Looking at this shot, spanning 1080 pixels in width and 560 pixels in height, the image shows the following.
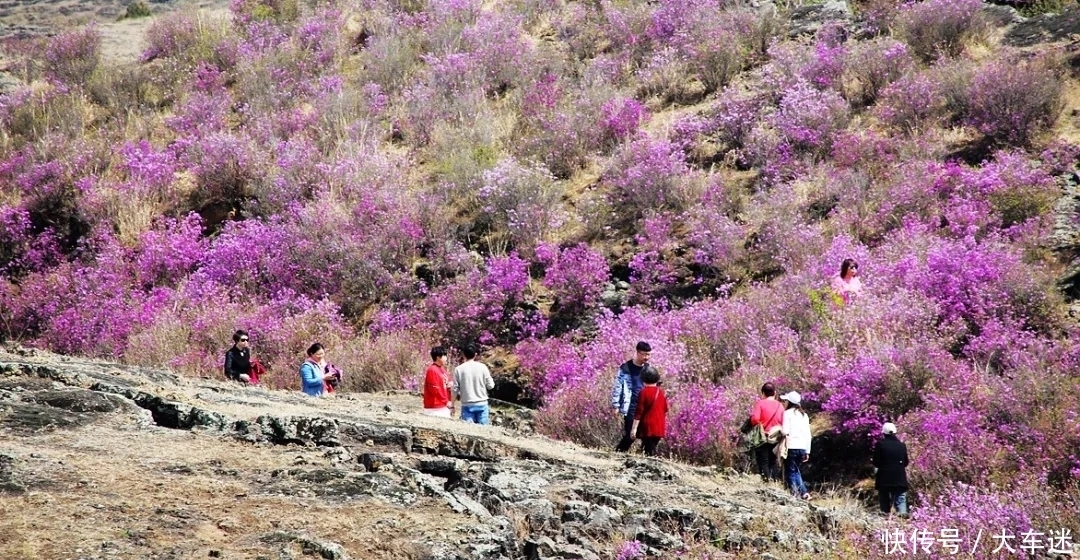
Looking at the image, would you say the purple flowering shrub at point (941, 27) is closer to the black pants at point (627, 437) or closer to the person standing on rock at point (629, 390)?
the person standing on rock at point (629, 390)

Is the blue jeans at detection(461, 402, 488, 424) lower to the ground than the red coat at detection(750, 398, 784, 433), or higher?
lower

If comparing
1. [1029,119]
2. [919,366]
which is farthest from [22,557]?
[1029,119]

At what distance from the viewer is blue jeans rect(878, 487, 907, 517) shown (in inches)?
416

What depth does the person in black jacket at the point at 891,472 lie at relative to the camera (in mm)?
10516

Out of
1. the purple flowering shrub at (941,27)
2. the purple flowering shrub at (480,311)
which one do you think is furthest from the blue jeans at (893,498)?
the purple flowering shrub at (941,27)

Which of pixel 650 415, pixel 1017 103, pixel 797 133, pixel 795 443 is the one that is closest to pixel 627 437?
pixel 650 415

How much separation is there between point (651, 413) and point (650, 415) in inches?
1.0

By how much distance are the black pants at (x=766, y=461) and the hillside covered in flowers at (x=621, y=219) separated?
38.0 inches

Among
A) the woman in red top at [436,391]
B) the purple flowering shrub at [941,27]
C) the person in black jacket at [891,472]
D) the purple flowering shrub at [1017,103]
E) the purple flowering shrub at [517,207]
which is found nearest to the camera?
the person in black jacket at [891,472]

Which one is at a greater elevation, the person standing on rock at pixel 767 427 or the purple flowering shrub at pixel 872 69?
the purple flowering shrub at pixel 872 69

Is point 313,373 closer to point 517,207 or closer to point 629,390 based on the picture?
point 629,390

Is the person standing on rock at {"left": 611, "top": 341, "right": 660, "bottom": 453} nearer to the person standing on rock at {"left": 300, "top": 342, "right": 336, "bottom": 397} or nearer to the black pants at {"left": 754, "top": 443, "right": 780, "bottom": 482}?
the black pants at {"left": 754, "top": 443, "right": 780, "bottom": 482}

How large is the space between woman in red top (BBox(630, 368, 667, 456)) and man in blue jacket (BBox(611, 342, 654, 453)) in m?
0.09

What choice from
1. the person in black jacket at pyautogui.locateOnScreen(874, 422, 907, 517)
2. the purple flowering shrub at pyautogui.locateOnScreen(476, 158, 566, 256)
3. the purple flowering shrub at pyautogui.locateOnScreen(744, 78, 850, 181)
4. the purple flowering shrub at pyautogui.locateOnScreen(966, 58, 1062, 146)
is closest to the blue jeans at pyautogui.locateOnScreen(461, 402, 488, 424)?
the person in black jacket at pyautogui.locateOnScreen(874, 422, 907, 517)
